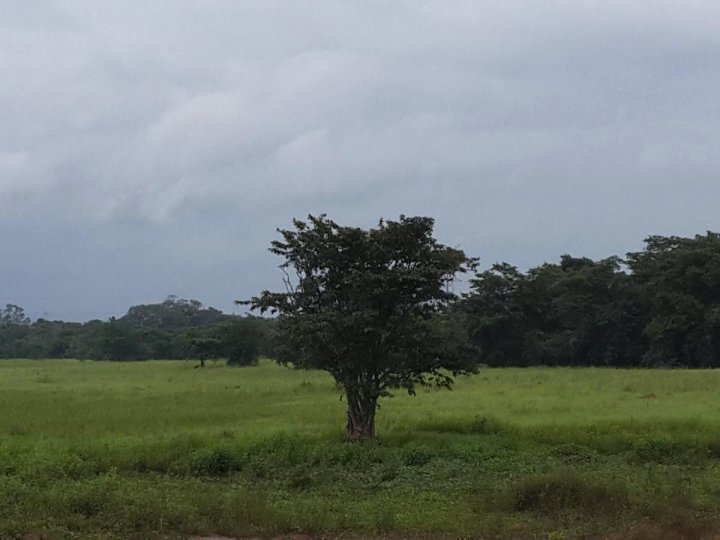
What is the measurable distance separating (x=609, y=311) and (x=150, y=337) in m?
56.6

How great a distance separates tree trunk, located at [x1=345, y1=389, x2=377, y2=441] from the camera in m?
17.7

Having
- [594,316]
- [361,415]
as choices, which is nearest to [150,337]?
[594,316]

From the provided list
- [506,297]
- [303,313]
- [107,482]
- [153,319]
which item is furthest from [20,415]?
[153,319]

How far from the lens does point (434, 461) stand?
51.8 ft

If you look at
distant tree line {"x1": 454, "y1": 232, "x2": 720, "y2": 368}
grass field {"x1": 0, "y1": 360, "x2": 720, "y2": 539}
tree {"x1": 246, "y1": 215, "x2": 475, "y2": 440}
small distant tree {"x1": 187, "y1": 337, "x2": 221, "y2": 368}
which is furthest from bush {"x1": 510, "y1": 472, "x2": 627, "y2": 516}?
small distant tree {"x1": 187, "y1": 337, "x2": 221, "y2": 368}

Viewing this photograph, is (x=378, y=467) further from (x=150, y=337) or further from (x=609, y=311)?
(x=150, y=337)

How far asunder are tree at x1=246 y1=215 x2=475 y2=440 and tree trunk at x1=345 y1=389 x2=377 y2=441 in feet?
0.08

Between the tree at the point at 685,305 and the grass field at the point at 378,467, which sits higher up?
the tree at the point at 685,305

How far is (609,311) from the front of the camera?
59.6m

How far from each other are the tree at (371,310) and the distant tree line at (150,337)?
7.28 ft

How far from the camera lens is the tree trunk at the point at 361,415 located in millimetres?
17703

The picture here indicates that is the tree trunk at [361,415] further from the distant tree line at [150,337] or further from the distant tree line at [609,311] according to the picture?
the distant tree line at [609,311]

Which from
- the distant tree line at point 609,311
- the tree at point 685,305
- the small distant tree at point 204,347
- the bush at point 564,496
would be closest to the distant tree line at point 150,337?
the small distant tree at point 204,347

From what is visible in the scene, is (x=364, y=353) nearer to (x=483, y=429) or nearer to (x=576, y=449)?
(x=483, y=429)
